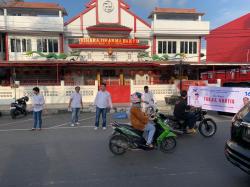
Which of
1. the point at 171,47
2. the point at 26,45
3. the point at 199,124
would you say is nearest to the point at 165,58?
the point at 171,47

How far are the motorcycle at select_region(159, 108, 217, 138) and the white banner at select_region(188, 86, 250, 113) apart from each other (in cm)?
322

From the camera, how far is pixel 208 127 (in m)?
7.76

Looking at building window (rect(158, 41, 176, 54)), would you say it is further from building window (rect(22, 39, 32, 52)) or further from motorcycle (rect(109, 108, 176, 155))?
motorcycle (rect(109, 108, 176, 155))

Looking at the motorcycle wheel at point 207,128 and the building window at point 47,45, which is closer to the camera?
the motorcycle wheel at point 207,128

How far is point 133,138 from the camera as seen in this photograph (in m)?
5.68

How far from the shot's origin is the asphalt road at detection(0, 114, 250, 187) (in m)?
4.26

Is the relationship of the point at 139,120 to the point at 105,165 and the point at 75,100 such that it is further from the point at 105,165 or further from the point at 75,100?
the point at 75,100

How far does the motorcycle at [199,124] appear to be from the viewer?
24.2ft

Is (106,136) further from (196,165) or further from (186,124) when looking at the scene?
(196,165)

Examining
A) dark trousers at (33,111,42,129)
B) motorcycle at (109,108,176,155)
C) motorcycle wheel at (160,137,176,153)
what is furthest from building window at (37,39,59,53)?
motorcycle wheel at (160,137,176,153)

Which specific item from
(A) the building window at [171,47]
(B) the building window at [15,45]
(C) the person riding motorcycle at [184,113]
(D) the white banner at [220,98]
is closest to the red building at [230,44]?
(A) the building window at [171,47]

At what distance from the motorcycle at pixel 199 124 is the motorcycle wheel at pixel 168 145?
3.91ft

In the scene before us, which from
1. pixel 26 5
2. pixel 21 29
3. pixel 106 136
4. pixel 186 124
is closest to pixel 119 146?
pixel 106 136

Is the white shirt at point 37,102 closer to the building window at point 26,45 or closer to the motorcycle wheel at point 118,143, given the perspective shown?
the motorcycle wheel at point 118,143
